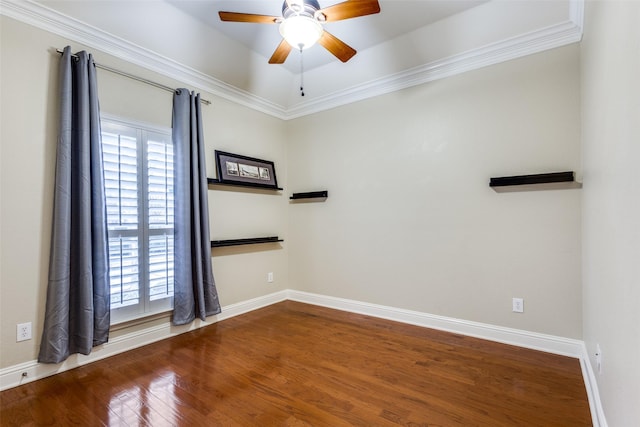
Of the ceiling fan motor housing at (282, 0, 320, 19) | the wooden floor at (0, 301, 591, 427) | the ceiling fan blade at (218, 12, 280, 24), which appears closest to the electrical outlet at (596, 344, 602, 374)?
the wooden floor at (0, 301, 591, 427)

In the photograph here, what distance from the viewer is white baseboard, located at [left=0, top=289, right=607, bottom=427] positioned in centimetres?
210

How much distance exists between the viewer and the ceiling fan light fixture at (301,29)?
1996 mm

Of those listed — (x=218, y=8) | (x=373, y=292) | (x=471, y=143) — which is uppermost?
(x=218, y=8)

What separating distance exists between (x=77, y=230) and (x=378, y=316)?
3.04m

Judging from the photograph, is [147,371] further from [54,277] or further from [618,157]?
[618,157]

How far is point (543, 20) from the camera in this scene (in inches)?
99.2

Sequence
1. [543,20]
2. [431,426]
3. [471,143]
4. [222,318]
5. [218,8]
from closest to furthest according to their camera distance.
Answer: [431,426], [543,20], [218,8], [471,143], [222,318]

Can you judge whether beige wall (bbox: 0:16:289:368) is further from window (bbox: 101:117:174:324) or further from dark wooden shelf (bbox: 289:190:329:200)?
dark wooden shelf (bbox: 289:190:329:200)

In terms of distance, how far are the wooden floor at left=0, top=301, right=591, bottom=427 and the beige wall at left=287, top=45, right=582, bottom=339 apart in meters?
0.54

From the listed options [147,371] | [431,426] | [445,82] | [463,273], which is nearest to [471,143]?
[445,82]

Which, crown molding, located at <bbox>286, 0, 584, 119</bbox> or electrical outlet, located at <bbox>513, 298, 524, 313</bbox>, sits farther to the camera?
electrical outlet, located at <bbox>513, 298, 524, 313</bbox>

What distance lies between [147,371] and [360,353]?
1.72 metres

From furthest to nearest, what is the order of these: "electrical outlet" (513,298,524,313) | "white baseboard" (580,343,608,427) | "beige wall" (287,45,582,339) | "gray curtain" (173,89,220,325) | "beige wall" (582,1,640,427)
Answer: "gray curtain" (173,89,220,325) < "electrical outlet" (513,298,524,313) < "beige wall" (287,45,582,339) < "white baseboard" (580,343,608,427) < "beige wall" (582,1,640,427)

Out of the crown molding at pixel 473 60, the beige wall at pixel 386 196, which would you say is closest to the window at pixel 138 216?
the beige wall at pixel 386 196
